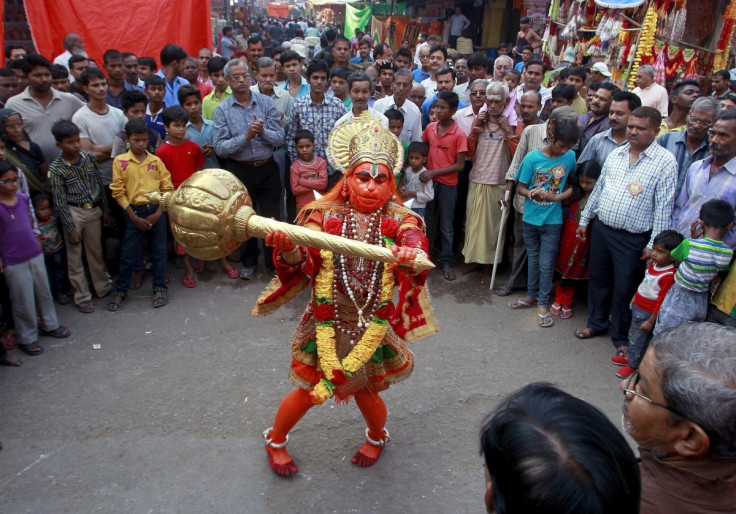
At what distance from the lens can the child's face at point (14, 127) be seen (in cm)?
496

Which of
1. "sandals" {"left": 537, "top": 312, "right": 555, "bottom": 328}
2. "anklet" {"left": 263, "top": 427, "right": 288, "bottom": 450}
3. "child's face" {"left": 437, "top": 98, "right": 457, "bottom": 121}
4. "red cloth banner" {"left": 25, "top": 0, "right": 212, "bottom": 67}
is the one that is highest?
"red cloth banner" {"left": 25, "top": 0, "right": 212, "bottom": 67}

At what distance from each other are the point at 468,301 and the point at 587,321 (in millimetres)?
1219

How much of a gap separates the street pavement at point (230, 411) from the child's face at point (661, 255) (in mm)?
1068

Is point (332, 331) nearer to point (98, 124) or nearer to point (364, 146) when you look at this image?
point (364, 146)

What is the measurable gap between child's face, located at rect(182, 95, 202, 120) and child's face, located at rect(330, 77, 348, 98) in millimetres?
1615

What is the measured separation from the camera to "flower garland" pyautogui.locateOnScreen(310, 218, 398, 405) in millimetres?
3092

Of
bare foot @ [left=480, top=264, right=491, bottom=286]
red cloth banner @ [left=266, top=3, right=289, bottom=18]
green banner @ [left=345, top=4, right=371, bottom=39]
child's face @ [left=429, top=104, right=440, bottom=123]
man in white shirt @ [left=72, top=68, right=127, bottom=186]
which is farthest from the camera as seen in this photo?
red cloth banner @ [left=266, top=3, right=289, bottom=18]

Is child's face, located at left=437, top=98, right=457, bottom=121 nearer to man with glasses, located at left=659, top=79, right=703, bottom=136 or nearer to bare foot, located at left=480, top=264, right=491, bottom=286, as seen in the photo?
bare foot, located at left=480, top=264, right=491, bottom=286

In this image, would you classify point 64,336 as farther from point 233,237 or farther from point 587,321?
point 587,321

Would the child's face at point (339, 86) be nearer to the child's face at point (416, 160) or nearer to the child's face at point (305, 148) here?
the child's face at point (305, 148)

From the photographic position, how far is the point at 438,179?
614cm

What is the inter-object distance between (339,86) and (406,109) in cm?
86

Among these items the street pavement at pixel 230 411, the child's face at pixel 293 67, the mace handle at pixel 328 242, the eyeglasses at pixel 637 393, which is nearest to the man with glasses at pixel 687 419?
the eyeglasses at pixel 637 393

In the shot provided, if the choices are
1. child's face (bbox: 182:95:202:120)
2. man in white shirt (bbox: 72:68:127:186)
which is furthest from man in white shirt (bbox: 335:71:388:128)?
man in white shirt (bbox: 72:68:127:186)
